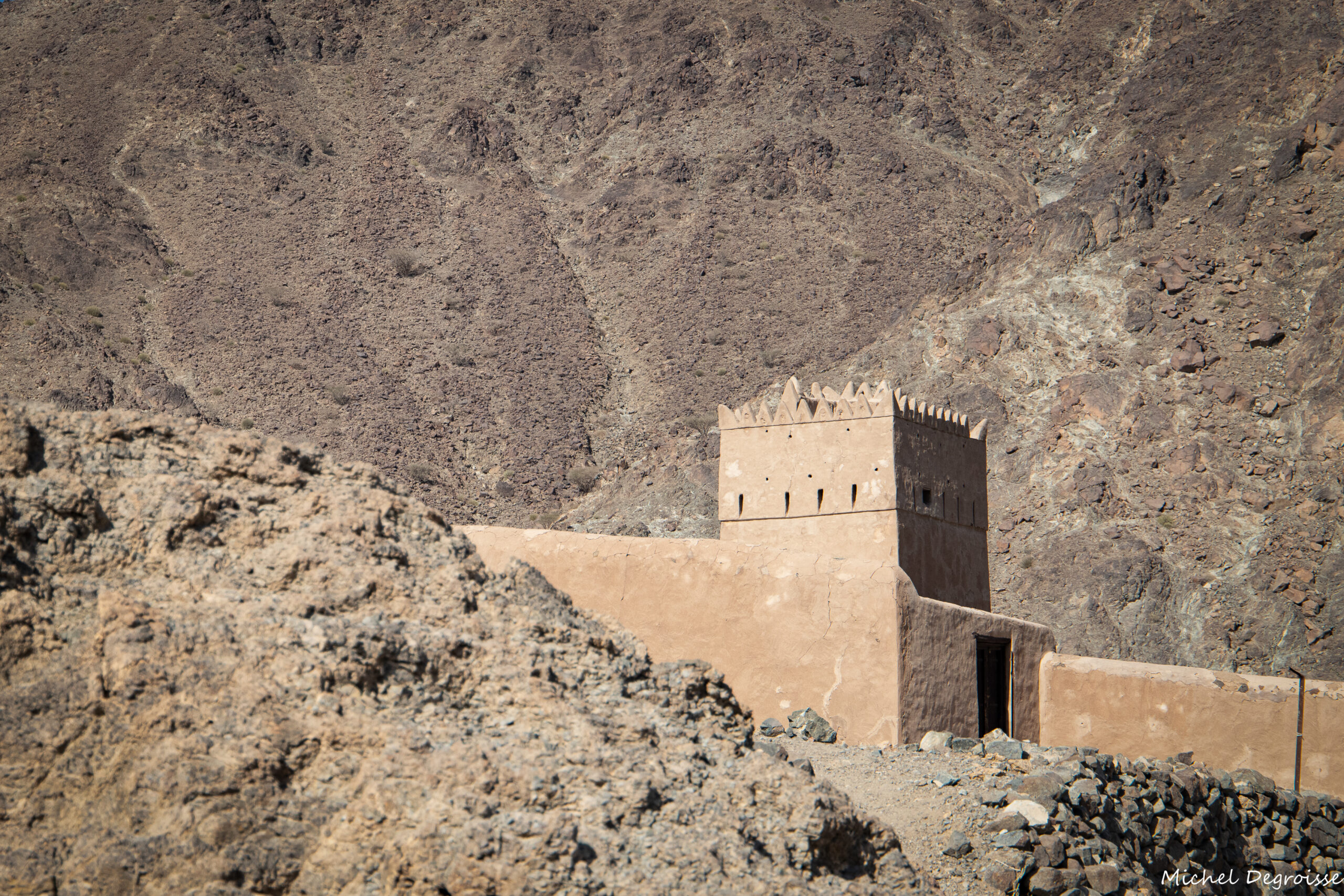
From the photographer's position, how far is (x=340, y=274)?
142 ft

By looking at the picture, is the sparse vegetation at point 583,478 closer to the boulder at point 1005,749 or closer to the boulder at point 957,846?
the boulder at point 1005,749

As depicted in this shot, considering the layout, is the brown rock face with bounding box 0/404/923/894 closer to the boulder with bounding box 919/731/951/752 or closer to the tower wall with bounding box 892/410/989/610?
the boulder with bounding box 919/731/951/752

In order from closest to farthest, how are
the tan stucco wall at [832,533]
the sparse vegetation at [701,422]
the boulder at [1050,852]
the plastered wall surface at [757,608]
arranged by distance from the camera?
the boulder at [1050,852] < the plastered wall surface at [757,608] < the tan stucco wall at [832,533] < the sparse vegetation at [701,422]

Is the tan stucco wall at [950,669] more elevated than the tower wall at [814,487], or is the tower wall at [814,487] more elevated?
the tower wall at [814,487]

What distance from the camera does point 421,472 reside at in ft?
115

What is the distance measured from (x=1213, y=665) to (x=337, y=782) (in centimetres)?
2331

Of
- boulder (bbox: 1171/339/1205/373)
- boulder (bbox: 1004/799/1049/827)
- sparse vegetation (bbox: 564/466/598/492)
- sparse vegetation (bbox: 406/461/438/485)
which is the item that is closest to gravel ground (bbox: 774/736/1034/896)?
boulder (bbox: 1004/799/1049/827)

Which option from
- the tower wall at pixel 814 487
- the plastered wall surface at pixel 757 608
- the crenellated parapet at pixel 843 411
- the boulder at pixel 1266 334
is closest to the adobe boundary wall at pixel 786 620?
the plastered wall surface at pixel 757 608

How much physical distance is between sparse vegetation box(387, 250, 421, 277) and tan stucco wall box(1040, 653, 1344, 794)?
3482cm

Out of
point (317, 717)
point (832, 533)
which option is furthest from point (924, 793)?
point (832, 533)

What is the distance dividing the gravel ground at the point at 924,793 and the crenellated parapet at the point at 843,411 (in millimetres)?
7591

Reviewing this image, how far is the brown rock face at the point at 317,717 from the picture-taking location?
4.36 m

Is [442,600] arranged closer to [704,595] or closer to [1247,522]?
[704,595]

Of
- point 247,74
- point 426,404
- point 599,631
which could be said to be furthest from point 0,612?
point 247,74
